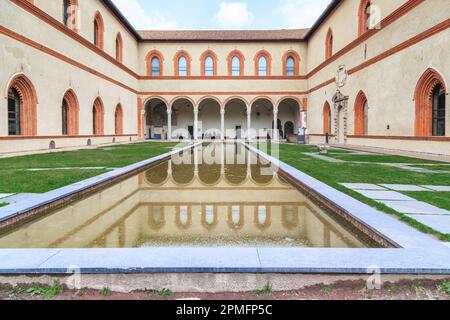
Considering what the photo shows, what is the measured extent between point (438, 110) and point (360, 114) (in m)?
7.28

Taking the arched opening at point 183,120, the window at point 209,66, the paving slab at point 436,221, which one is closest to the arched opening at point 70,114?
the window at point 209,66

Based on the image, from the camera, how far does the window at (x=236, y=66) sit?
115 feet

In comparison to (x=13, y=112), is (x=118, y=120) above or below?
above

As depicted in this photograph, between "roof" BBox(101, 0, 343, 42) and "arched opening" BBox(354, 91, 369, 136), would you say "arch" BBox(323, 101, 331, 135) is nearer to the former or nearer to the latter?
"arched opening" BBox(354, 91, 369, 136)

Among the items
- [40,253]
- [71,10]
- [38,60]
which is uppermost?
[71,10]

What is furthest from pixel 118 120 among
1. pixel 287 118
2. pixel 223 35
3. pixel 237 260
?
pixel 237 260

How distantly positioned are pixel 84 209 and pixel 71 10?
19637 millimetres

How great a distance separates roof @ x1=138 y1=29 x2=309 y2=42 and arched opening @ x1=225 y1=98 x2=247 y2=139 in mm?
8254

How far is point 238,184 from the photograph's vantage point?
8164 millimetres

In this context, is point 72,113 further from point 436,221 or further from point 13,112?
point 436,221

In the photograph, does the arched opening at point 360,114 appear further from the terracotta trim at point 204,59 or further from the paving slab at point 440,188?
the terracotta trim at point 204,59

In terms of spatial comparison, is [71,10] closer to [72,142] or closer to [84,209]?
[72,142]

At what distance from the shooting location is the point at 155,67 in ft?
116

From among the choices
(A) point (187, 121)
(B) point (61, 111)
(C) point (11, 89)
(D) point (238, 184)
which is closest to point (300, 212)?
(D) point (238, 184)
